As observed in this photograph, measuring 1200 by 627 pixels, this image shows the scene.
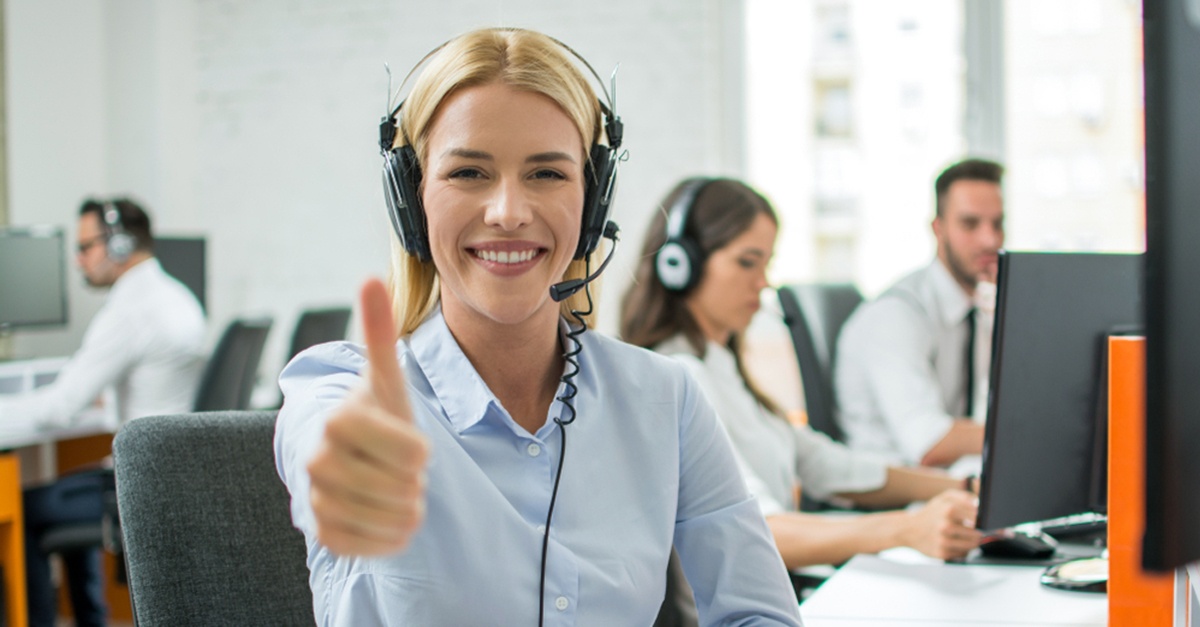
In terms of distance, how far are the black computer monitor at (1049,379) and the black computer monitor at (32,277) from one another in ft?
10.7

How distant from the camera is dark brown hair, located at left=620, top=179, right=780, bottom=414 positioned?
180 centimetres

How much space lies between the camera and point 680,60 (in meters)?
4.05

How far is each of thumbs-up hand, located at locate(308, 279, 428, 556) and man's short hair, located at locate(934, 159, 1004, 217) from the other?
94.6 inches

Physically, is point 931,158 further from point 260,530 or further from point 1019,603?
point 260,530

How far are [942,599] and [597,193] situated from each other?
2.05 feet

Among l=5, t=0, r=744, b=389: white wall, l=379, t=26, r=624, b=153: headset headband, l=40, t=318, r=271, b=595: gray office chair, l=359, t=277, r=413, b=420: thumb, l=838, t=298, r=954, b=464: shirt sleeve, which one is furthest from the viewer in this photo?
l=5, t=0, r=744, b=389: white wall

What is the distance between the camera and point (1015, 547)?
138 cm

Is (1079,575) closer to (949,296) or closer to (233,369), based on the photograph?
(949,296)

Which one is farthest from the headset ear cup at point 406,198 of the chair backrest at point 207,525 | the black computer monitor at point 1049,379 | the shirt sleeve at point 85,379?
the shirt sleeve at point 85,379

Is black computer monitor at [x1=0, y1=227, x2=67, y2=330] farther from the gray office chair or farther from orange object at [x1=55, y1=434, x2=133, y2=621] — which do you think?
the gray office chair

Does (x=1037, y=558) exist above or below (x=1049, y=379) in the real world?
below

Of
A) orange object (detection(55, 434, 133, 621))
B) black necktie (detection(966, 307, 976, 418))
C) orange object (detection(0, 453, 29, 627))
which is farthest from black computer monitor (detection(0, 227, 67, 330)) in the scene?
black necktie (detection(966, 307, 976, 418))

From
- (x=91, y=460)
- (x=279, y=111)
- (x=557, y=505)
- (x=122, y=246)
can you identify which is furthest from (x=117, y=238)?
(x=557, y=505)

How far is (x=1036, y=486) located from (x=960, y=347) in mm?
1355
